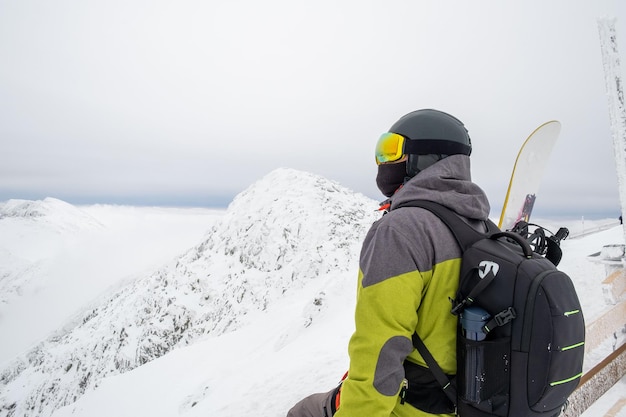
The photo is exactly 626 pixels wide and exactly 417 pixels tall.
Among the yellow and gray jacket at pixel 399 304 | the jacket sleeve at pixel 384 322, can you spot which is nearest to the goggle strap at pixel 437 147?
the yellow and gray jacket at pixel 399 304

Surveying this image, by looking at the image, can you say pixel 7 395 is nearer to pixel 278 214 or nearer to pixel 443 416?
pixel 278 214

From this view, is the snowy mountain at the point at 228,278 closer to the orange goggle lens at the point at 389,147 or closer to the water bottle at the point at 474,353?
the orange goggle lens at the point at 389,147

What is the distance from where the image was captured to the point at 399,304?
1.64 meters

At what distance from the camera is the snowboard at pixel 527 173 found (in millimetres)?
6594

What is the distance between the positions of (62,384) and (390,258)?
140 ft

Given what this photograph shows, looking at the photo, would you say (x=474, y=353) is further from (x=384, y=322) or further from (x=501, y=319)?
(x=384, y=322)

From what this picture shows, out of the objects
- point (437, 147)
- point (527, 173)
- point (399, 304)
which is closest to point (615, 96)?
point (527, 173)

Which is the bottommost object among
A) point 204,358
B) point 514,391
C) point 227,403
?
point 204,358

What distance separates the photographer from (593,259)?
17.8ft

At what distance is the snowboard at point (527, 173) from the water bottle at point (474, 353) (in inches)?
220

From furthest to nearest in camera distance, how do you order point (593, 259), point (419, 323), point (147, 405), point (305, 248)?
1. point (305, 248)
2. point (147, 405)
3. point (593, 259)
4. point (419, 323)

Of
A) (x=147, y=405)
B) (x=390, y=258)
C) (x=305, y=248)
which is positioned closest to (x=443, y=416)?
(x=390, y=258)

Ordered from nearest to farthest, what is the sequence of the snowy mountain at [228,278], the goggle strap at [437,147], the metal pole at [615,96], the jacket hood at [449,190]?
the jacket hood at [449,190], the goggle strap at [437,147], the metal pole at [615,96], the snowy mountain at [228,278]

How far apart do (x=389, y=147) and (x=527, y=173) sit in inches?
234
